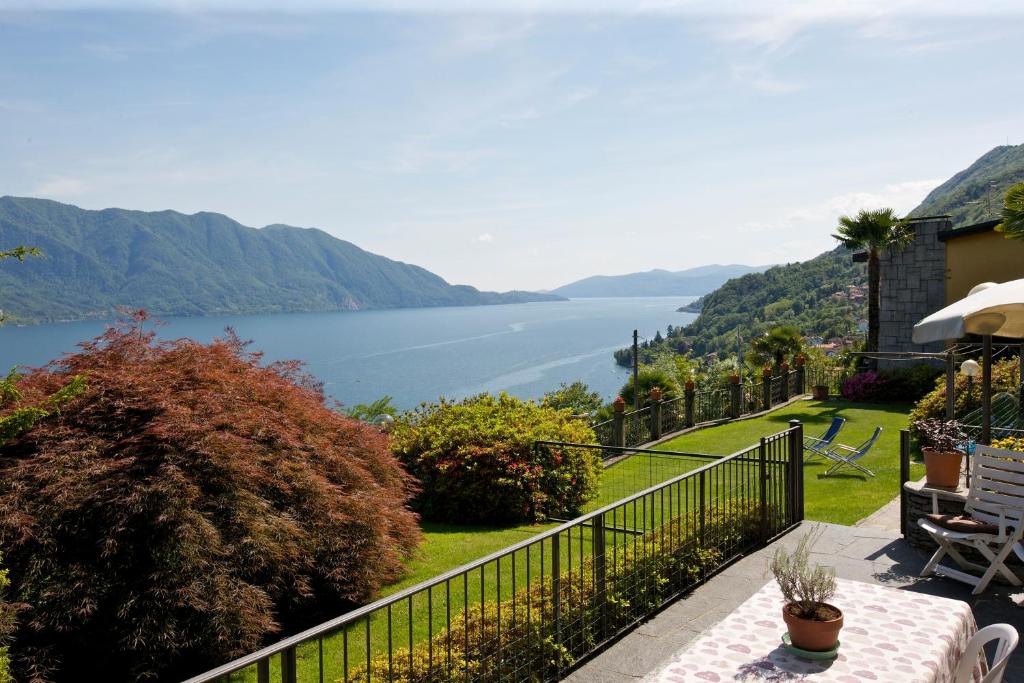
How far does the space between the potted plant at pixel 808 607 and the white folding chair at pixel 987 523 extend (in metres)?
3.14

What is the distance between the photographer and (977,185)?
68250mm

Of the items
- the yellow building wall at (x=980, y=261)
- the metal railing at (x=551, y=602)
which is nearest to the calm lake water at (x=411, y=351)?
the yellow building wall at (x=980, y=261)

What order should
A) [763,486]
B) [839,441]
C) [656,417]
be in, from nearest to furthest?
1. [763,486]
2. [839,441]
3. [656,417]

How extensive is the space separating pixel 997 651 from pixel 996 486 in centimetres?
388

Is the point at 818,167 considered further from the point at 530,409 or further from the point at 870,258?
the point at 530,409

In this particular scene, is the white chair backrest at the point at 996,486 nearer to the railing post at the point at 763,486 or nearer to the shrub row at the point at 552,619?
the railing post at the point at 763,486

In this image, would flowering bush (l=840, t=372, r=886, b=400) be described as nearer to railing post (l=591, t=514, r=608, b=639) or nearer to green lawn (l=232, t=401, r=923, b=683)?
green lawn (l=232, t=401, r=923, b=683)

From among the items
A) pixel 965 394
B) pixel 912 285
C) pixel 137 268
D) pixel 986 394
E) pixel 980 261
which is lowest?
pixel 965 394

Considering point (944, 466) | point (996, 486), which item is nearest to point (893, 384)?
point (944, 466)

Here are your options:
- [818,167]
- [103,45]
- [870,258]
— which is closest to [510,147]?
[818,167]

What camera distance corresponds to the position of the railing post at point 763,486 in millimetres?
7102

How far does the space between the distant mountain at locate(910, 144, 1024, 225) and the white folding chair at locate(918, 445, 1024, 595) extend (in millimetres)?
23564

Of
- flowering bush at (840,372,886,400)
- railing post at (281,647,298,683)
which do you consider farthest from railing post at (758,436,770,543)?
flowering bush at (840,372,886,400)

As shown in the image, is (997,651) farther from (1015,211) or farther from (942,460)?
(1015,211)
